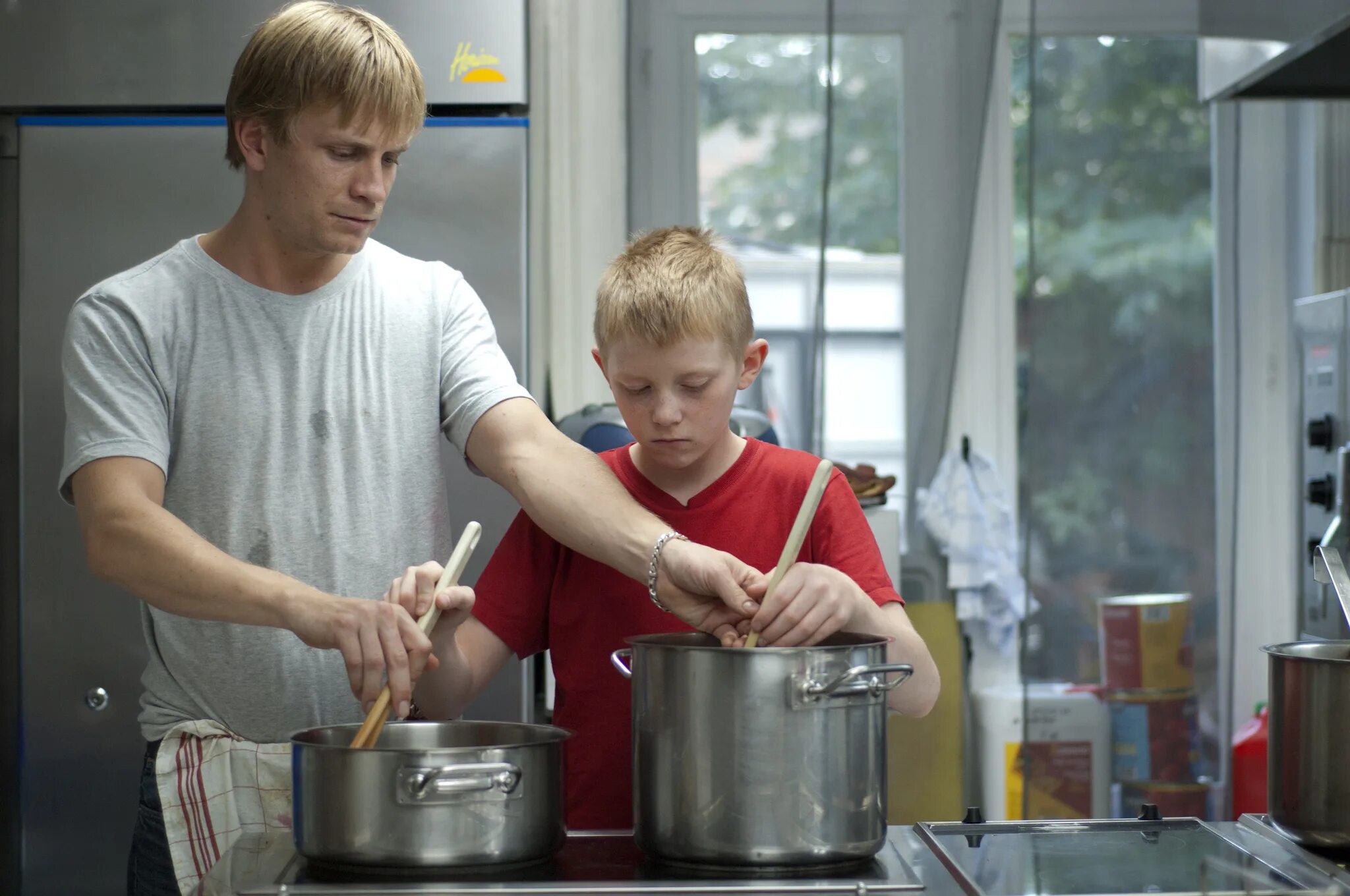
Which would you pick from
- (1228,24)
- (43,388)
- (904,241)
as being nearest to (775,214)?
(904,241)

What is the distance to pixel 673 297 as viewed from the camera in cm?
112

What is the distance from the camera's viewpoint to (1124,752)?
8.89ft

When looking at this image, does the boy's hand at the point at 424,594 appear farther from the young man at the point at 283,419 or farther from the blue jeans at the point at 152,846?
the blue jeans at the point at 152,846

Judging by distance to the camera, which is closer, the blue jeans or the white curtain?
the blue jeans

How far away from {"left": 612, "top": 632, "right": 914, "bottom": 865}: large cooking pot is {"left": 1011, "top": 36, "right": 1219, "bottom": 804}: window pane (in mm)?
2081

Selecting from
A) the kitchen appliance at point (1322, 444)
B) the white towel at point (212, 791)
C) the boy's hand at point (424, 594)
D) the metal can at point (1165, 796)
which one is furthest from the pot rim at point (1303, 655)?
the metal can at point (1165, 796)

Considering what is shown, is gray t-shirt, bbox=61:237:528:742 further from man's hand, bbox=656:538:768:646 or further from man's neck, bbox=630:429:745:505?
man's hand, bbox=656:538:768:646

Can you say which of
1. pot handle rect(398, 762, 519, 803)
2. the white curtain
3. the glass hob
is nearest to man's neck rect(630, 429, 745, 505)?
the glass hob

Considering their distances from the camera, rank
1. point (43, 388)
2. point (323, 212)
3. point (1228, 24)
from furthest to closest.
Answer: point (1228, 24)
point (43, 388)
point (323, 212)

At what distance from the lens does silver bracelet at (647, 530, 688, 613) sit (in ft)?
3.47

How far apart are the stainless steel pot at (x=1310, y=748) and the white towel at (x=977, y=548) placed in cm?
174

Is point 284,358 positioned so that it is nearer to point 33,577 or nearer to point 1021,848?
point 1021,848

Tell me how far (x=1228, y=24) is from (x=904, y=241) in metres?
0.81

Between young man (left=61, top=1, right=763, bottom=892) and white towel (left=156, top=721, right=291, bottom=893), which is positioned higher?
young man (left=61, top=1, right=763, bottom=892)
